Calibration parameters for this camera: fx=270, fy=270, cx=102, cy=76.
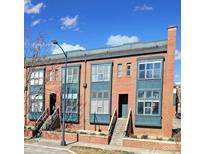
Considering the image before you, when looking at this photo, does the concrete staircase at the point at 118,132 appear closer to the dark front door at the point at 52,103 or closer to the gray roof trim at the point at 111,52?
the gray roof trim at the point at 111,52

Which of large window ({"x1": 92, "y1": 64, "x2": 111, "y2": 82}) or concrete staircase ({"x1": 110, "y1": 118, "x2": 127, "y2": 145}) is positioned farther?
large window ({"x1": 92, "y1": 64, "x2": 111, "y2": 82})

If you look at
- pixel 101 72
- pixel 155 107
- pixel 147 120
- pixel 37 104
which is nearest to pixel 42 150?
pixel 147 120

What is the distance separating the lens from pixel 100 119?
11305 millimetres

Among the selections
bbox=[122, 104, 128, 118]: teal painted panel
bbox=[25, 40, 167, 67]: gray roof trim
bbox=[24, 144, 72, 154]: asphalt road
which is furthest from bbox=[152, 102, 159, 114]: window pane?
bbox=[24, 144, 72, 154]: asphalt road

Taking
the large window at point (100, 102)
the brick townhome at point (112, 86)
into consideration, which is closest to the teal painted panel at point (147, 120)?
the brick townhome at point (112, 86)

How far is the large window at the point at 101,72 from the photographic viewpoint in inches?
447

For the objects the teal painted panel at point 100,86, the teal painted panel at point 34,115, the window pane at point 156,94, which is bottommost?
the teal painted panel at point 34,115

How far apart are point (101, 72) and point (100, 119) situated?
6.51 ft

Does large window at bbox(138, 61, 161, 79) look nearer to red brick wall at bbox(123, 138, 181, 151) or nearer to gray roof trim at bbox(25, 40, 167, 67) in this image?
gray roof trim at bbox(25, 40, 167, 67)

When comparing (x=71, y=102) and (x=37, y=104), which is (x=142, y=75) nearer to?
(x=71, y=102)

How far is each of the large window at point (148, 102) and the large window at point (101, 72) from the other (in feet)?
5.49

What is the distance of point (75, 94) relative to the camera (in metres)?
12.2

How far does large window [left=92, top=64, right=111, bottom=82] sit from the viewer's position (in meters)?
11.3
